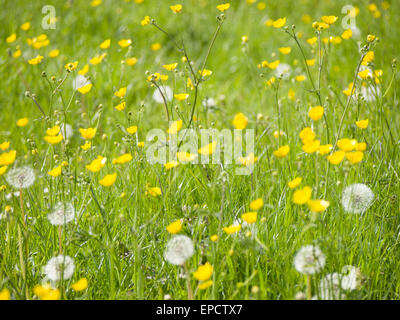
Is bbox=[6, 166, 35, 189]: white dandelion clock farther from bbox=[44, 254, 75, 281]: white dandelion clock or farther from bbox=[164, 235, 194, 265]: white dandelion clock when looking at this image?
bbox=[164, 235, 194, 265]: white dandelion clock

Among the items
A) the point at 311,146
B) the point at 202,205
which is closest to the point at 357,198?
the point at 311,146

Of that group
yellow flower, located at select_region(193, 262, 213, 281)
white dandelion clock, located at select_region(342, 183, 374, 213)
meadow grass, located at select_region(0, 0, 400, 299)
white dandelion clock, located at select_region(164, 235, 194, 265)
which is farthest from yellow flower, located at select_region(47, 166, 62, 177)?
white dandelion clock, located at select_region(342, 183, 374, 213)

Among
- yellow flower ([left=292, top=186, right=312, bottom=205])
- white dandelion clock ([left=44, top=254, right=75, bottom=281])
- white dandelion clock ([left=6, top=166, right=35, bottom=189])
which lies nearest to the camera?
yellow flower ([left=292, top=186, right=312, bottom=205])

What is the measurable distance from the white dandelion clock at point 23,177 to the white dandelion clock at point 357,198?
964mm

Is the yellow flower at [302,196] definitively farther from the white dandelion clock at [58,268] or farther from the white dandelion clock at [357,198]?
the white dandelion clock at [58,268]

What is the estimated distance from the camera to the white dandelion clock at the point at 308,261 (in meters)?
1.02

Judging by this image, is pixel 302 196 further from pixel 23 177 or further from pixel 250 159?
pixel 23 177

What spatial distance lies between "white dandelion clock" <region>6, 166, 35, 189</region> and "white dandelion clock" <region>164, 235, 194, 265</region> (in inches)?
21.2

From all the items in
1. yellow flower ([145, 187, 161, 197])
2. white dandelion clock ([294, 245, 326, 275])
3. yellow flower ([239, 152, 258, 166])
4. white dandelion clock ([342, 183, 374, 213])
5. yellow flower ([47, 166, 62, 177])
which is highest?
yellow flower ([239, 152, 258, 166])

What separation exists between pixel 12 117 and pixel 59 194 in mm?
1016

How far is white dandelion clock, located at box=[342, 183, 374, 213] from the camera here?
1223mm

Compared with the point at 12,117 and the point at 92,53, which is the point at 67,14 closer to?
the point at 92,53

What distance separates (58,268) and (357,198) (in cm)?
84

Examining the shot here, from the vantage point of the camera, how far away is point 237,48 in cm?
306
